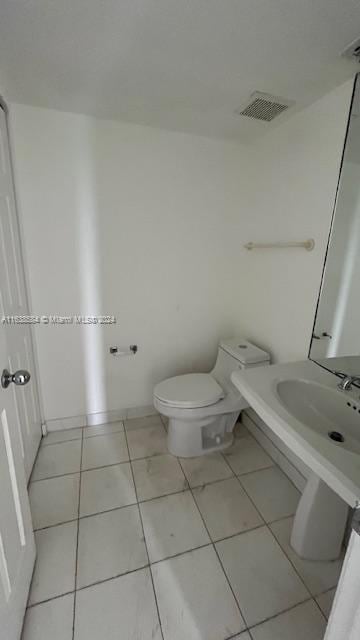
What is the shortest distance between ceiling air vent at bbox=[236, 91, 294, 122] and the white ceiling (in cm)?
4

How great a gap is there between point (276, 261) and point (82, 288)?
1245 millimetres

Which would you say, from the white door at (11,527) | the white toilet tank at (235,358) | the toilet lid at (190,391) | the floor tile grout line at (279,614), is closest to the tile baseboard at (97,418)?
the toilet lid at (190,391)

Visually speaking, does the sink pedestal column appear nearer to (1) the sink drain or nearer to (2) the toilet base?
(1) the sink drain

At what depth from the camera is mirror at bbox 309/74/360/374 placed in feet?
3.86

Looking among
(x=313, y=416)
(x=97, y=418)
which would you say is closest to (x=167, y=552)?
(x=313, y=416)

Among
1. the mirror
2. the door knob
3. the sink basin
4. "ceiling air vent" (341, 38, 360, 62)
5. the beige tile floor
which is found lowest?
the beige tile floor

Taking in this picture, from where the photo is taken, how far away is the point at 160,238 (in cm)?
183

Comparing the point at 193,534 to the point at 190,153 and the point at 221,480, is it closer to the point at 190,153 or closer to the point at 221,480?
the point at 221,480

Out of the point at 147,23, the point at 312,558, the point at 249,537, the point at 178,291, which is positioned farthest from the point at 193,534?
the point at 147,23

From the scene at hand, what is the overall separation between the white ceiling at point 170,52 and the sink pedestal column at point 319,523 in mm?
1650

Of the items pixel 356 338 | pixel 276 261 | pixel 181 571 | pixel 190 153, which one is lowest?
pixel 181 571

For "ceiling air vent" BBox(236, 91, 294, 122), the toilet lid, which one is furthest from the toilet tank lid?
"ceiling air vent" BBox(236, 91, 294, 122)

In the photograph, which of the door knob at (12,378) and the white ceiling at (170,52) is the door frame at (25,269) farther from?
the door knob at (12,378)

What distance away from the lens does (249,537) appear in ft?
4.22
